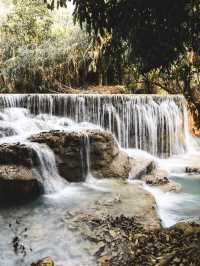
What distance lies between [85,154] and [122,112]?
485 centimetres

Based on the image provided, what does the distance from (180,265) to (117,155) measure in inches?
266

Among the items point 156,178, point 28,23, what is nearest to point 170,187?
point 156,178

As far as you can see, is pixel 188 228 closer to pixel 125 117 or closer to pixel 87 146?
pixel 87 146

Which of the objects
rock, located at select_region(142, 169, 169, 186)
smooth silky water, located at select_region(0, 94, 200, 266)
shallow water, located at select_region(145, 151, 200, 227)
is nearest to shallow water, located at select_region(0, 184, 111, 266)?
smooth silky water, located at select_region(0, 94, 200, 266)

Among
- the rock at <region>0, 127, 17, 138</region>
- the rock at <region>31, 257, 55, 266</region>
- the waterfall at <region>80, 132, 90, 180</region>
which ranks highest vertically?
the rock at <region>0, 127, 17, 138</region>

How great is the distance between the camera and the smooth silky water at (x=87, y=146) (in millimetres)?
5905

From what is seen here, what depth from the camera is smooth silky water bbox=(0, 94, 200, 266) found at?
19.4 ft

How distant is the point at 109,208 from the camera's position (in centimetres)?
721

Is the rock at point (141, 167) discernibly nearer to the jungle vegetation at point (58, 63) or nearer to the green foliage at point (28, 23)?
the jungle vegetation at point (58, 63)

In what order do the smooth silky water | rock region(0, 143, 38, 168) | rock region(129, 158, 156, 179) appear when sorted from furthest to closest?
rock region(129, 158, 156, 179) < rock region(0, 143, 38, 168) < the smooth silky water

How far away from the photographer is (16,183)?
314 inches

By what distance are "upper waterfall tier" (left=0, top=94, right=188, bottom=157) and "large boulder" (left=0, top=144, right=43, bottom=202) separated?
18.7 ft

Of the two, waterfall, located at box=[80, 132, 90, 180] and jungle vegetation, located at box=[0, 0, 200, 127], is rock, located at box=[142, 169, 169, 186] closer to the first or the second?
waterfall, located at box=[80, 132, 90, 180]

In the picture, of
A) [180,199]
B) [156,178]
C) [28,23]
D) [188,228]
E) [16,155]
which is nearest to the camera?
[188,228]
